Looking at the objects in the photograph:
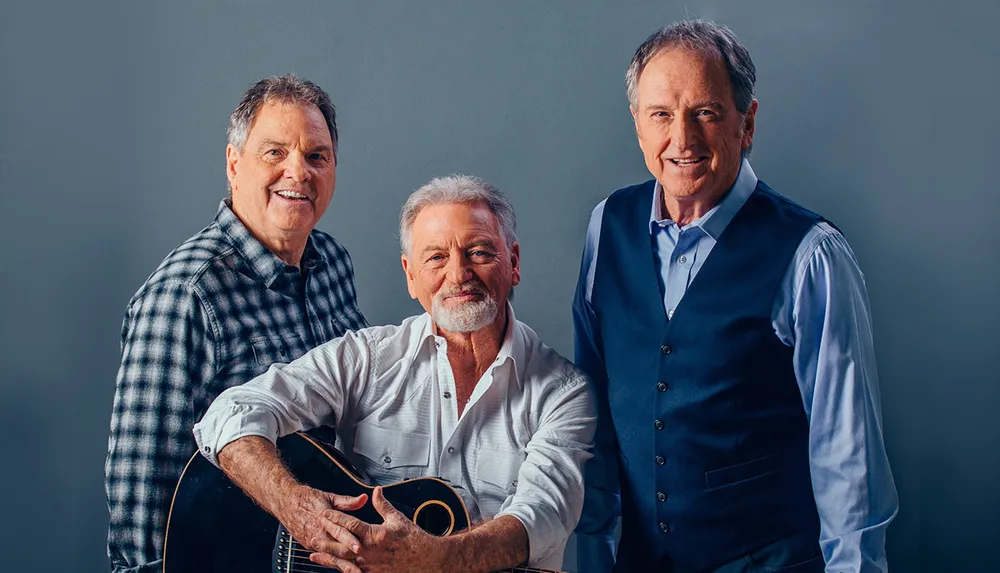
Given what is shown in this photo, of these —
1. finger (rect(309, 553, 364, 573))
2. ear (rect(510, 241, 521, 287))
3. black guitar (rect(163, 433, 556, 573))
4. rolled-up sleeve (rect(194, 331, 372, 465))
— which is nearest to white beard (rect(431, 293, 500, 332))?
ear (rect(510, 241, 521, 287))

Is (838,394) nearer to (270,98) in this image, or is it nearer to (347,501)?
(347,501)

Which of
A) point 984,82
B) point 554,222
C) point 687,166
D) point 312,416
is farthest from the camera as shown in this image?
point 554,222

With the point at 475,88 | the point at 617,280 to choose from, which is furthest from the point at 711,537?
the point at 475,88

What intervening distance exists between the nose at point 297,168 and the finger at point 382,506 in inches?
31.3

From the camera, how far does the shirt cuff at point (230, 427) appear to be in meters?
1.98

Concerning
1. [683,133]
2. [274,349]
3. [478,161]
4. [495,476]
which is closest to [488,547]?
[495,476]

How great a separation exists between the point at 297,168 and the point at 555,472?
964 mm

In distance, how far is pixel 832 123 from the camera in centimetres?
253

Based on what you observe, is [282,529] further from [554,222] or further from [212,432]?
[554,222]

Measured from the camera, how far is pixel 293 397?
6.82ft

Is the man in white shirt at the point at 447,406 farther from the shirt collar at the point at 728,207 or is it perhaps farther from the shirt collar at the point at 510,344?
the shirt collar at the point at 728,207

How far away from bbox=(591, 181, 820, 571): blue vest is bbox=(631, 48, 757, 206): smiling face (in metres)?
0.12

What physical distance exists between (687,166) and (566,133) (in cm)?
75

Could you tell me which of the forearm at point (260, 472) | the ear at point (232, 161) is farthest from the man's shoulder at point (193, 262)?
the forearm at point (260, 472)
